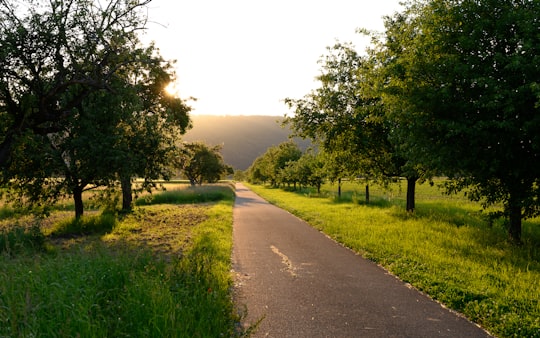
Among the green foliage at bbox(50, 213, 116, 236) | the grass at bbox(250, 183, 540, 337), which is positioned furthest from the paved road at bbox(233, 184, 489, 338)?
the green foliage at bbox(50, 213, 116, 236)

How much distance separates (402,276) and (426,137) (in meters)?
4.76

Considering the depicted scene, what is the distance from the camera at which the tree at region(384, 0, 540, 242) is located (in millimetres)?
8305

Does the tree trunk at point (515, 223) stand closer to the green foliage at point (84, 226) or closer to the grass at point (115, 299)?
the grass at point (115, 299)

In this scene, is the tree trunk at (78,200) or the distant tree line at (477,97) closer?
the distant tree line at (477,97)

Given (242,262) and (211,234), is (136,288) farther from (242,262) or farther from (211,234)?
(211,234)

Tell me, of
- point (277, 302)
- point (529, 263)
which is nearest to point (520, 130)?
point (529, 263)

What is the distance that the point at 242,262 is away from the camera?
8.52 metres

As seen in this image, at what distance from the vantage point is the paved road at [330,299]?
4664mm

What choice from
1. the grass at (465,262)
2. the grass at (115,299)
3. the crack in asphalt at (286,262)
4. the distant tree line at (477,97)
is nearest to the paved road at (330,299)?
the crack in asphalt at (286,262)

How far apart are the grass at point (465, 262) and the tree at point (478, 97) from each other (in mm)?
1568

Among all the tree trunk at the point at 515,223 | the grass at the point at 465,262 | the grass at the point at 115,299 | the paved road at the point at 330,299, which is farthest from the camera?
the tree trunk at the point at 515,223

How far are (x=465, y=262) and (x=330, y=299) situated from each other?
420 centimetres

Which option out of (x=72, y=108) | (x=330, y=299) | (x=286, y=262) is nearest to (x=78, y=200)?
(x=72, y=108)

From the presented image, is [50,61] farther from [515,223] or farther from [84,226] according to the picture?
[515,223]
